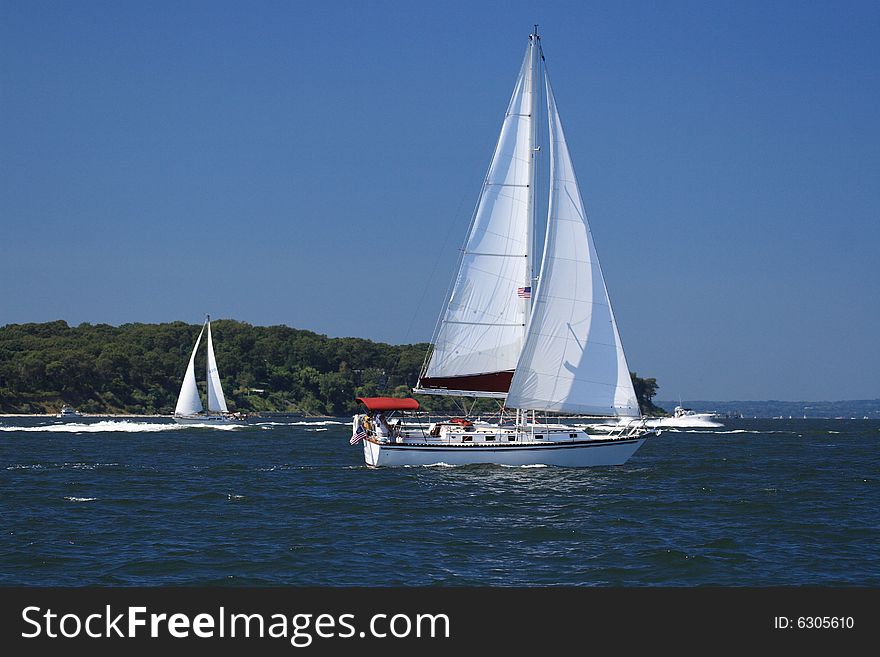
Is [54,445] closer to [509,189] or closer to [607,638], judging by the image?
[509,189]

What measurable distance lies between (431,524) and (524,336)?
730 inches

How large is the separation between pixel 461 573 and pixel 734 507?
16.4 metres

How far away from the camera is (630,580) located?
23344 mm

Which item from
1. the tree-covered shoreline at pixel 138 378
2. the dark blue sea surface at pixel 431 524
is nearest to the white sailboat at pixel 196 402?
the tree-covered shoreline at pixel 138 378

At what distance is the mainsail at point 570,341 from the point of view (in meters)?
48.2

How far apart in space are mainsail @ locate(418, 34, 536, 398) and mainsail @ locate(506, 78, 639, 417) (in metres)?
1.51

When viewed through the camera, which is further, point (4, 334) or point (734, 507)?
point (4, 334)

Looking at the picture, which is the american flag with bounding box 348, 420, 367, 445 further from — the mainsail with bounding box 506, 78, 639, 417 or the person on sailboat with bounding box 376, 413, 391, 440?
the mainsail with bounding box 506, 78, 639, 417

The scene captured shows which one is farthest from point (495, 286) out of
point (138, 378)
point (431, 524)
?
point (138, 378)

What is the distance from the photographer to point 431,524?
31703 millimetres

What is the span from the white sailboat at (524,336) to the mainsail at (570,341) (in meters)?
0.05

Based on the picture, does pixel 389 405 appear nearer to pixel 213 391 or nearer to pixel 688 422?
pixel 213 391

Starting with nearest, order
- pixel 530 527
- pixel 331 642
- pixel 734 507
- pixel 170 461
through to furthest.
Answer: pixel 331 642
pixel 530 527
pixel 734 507
pixel 170 461

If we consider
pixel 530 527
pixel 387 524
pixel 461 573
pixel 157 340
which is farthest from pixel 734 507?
pixel 157 340
